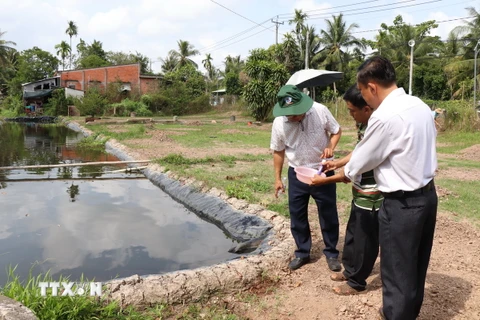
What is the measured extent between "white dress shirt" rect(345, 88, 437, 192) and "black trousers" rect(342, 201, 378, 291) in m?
0.69

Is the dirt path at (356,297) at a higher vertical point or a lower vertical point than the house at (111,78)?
lower

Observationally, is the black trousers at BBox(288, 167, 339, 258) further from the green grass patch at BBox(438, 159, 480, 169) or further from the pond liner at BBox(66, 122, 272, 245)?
the green grass patch at BBox(438, 159, 480, 169)

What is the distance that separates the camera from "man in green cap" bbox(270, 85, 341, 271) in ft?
11.4

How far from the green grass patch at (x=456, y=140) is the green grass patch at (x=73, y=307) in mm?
12434

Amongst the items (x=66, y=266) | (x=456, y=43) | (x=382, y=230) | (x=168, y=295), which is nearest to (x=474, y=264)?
(x=382, y=230)

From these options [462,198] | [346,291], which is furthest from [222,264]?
[462,198]

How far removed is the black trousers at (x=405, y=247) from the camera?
7.45 ft

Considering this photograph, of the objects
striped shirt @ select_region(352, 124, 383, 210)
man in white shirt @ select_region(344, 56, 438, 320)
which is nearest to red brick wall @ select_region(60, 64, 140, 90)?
striped shirt @ select_region(352, 124, 383, 210)

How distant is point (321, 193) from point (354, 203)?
508 mm

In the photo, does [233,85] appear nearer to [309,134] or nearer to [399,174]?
[309,134]

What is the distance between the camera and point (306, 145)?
11.7 ft

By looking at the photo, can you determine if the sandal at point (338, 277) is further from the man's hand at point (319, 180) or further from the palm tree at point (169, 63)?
the palm tree at point (169, 63)

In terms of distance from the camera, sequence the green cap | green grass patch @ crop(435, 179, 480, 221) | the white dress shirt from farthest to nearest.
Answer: green grass patch @ crop(435, 179, 480, 221) → the green cap → the white dress shirt

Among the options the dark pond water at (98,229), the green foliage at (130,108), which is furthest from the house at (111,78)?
the dark pond water at (98,229)
